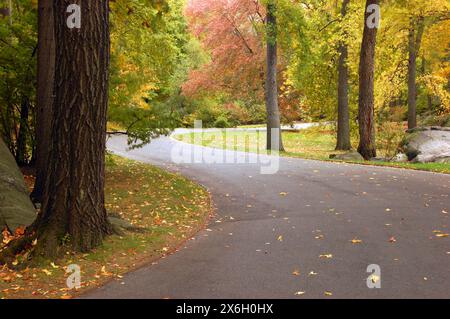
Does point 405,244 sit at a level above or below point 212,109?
below

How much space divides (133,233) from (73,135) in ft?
6.69

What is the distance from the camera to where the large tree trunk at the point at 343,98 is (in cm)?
2416

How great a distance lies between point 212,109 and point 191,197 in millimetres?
33669

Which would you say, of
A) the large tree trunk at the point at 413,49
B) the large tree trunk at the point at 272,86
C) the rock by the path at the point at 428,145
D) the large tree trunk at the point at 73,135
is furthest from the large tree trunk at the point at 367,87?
the large tree trunk at the point at 73,135

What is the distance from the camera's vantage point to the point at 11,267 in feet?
21.5

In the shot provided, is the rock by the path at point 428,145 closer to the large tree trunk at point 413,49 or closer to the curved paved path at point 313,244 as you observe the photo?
the curved paved path at point 313,244

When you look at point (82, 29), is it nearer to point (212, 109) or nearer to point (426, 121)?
point (426, 121)

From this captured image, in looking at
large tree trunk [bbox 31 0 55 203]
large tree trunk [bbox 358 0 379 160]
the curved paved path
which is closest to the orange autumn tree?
large tree trunk [bbox 358 0 379 160]

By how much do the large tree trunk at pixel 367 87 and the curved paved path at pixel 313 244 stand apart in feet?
19.8

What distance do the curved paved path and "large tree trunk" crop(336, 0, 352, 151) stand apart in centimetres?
1091

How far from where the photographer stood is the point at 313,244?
768 cm

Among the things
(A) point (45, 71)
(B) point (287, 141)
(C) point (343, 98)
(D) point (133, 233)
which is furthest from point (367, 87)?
(D) point (133, 233)

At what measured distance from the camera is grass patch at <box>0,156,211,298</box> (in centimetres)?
610
